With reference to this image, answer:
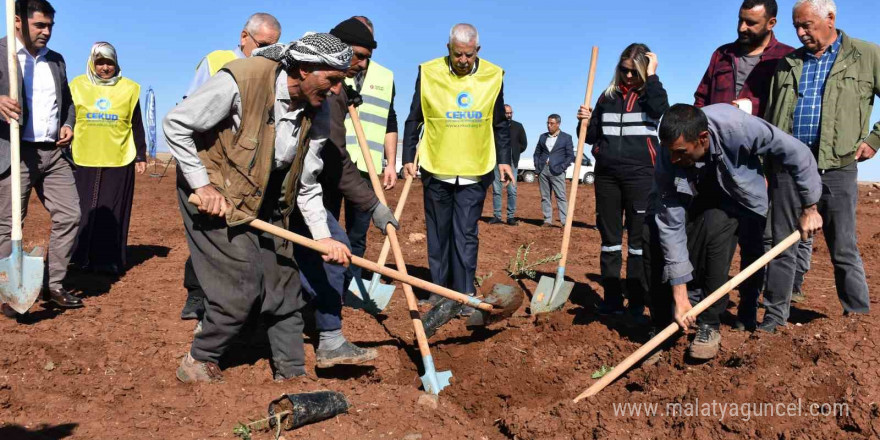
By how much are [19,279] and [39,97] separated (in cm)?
143

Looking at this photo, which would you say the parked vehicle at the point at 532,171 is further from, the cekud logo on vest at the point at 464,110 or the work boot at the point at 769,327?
the work boot at the point at 769,327

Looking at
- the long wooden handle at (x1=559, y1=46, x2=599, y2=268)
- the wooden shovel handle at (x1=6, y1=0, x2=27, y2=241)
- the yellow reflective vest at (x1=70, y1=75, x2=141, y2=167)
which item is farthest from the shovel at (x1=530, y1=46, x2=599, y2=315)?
the yellow reflective vest at (x1=70, y1=75, x2=141, y2=167)

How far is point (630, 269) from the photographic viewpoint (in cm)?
543

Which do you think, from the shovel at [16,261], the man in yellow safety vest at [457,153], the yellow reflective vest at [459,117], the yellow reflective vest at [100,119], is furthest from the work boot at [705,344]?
the yellow reflective vest at [100,119]

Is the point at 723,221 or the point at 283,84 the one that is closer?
the point at 283,84

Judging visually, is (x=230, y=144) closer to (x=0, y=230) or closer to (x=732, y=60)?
(x=0, y=230)

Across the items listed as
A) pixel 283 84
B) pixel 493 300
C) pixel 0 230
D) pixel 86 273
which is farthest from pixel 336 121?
pixel 86 273

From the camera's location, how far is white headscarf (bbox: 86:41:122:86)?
261 inches

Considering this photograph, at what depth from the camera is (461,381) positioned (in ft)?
14.6

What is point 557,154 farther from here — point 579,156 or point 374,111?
point 374,111

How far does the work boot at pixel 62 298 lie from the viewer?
5.54 meters

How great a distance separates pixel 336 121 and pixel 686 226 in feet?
7.14

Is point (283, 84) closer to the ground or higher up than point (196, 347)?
higher up

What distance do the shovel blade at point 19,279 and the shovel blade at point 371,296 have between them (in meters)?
2.10
